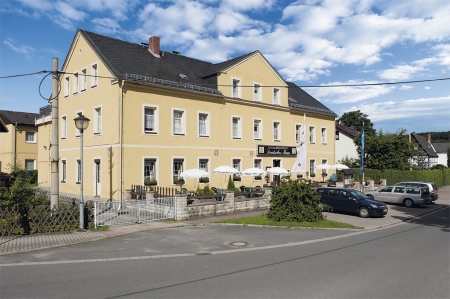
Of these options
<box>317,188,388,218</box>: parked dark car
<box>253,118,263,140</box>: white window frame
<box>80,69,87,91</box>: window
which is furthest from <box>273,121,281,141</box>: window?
<box>80,69,87,91</box>: window

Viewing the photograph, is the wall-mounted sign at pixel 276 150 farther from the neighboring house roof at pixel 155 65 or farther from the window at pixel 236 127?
the neighboring house roof at pixel 155 65

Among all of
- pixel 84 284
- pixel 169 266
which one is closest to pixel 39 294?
pixel 84 284

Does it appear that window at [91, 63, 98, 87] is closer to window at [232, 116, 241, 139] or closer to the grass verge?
window at [232, 116, 241, 139]

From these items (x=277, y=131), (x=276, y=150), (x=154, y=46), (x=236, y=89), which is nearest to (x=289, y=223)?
(x=236, y=89)

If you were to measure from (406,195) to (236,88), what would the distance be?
50.3 feet

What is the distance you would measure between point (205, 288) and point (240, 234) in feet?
23.5

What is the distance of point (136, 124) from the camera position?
896 inches

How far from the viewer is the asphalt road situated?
7172 mm

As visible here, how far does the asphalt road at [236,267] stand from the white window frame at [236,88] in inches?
654

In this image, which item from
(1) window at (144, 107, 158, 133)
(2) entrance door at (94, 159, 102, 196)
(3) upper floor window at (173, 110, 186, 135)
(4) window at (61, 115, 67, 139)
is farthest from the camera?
(4) window at (61, 115, 67, 139)

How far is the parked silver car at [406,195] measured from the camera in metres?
25.7

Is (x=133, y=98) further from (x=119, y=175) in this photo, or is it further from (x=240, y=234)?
(x=240, y=234)

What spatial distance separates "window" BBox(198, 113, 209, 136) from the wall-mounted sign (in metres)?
5.79

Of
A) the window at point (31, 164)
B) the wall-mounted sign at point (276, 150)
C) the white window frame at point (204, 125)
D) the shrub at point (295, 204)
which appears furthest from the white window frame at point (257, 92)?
the window at point (31, 164)
